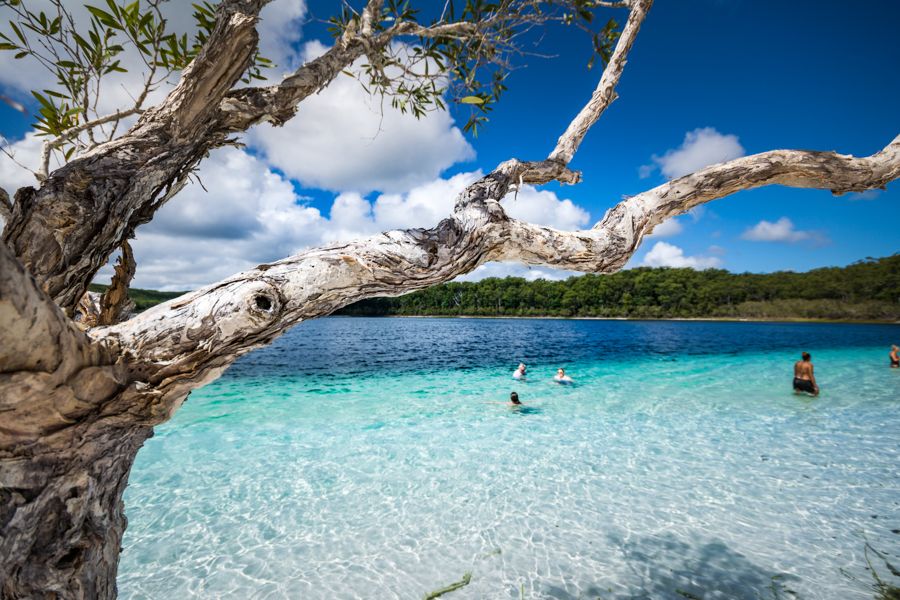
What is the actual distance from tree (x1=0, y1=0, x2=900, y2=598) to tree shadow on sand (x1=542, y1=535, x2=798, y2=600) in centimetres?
504

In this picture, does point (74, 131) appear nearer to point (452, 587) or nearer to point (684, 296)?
point (452, 587)

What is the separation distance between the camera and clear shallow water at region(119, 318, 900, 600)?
5.46m

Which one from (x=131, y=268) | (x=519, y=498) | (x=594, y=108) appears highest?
(x=594, y=108)

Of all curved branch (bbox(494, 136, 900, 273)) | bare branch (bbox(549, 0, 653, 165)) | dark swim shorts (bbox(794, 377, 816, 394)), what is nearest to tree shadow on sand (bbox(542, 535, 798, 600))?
curved branch (bbox(494, 136, 900, 273))

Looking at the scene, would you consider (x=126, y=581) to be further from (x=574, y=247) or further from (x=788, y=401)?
(x=788, y=401)

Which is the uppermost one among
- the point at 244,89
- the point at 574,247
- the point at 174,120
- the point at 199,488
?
the point at 244,89

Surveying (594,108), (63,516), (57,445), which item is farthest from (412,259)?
(594,108)

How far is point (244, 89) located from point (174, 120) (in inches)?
17.4

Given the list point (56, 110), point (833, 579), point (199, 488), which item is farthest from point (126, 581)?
point (833, 579)

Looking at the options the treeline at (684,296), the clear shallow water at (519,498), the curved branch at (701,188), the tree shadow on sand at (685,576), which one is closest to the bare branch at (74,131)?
the curved branch at (701,188)

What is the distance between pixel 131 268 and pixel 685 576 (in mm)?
7083

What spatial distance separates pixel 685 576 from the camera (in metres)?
5.39

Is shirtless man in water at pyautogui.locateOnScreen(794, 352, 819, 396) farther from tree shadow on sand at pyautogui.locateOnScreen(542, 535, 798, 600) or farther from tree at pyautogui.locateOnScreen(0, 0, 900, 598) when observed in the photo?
tree at pyautogui.locateOnScreen(0, 0, 900, 598)

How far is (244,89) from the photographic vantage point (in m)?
2.23
